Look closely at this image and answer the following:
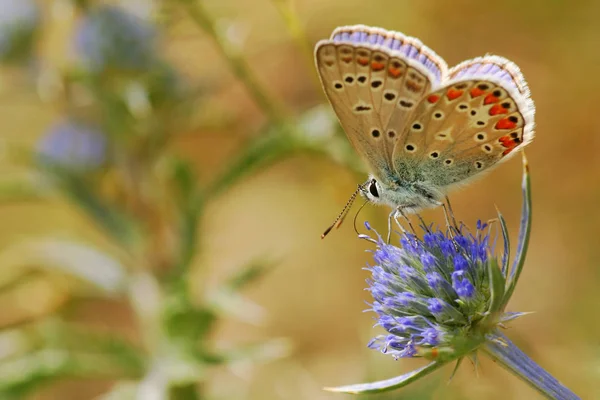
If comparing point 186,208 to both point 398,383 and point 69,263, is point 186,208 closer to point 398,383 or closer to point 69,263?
point 69,263

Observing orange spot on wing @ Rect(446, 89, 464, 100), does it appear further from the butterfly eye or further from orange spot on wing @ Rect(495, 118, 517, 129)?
the butterfly eye

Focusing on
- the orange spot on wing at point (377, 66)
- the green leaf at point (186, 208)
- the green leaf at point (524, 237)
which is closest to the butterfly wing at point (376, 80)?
the orange spot on wing at point (377, 66)

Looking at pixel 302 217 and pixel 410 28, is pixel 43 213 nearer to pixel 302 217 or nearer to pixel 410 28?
pixel 302 217

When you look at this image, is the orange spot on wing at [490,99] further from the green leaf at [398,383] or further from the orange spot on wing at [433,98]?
the green leaf at [398,383]

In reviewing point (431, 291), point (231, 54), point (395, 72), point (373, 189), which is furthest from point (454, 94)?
point (231, 54)

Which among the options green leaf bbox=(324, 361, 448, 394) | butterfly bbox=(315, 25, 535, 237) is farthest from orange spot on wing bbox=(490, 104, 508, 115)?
green leaf bbox=(324, 361, 448, 394)

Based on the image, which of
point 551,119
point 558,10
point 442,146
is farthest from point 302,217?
point 442,146
